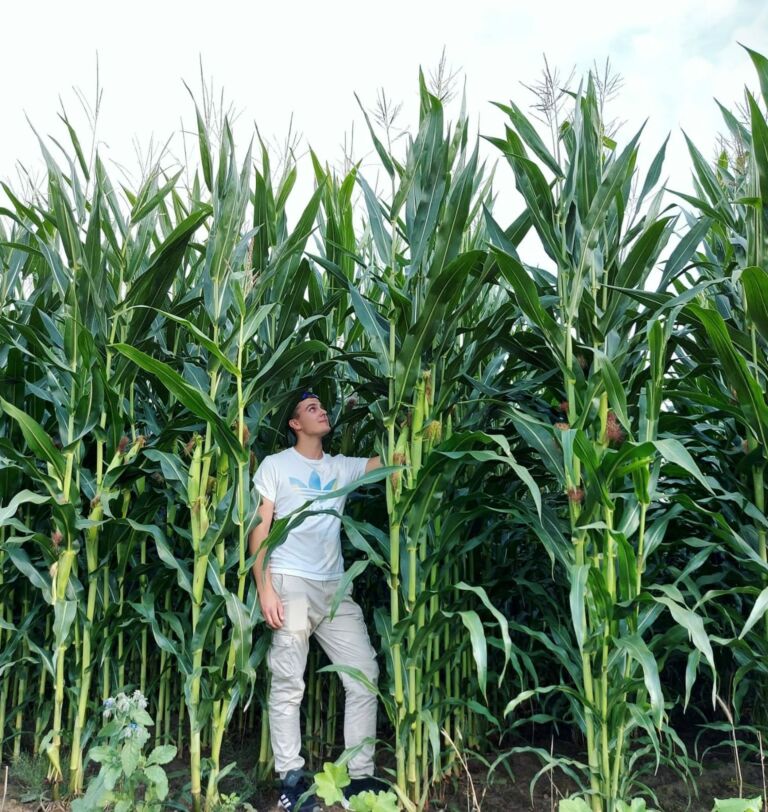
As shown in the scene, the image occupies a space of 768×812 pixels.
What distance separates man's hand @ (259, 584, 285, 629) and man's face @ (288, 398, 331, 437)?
2.11ft

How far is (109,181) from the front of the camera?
3.03 m

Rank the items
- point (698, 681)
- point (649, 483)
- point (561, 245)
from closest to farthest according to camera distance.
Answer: point (649, 483), point (561, 245), point (698, 681)

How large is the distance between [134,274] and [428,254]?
116 centimetres

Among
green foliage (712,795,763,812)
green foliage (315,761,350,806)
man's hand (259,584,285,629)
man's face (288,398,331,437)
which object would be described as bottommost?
green foliage (315,761,350,806)

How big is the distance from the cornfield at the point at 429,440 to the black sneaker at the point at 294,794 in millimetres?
229

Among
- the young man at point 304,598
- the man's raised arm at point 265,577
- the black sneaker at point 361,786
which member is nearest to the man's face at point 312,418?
the young man at point 304,598

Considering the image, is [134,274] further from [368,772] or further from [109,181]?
[368,772]

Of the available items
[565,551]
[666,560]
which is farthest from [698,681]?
[565,551]

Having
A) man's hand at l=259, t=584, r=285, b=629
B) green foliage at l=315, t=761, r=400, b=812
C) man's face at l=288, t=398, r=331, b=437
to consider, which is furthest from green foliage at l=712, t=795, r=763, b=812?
man's face at l=288, t=398, r=331, b=437

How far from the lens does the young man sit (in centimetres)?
278

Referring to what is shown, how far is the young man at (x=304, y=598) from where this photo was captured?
109 inches

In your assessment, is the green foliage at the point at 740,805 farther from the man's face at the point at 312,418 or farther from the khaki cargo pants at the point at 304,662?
the man's face at the point at 312,418

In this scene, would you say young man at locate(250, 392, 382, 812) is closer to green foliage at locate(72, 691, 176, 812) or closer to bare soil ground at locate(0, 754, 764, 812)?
bare soil ground at locate(0, 754, 764, 812)

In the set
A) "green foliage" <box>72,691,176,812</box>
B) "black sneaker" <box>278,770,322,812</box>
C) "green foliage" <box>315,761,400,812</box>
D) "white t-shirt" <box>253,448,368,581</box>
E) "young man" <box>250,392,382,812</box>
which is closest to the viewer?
"green foliage" <box>315,761,400,812</box>
